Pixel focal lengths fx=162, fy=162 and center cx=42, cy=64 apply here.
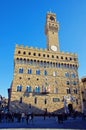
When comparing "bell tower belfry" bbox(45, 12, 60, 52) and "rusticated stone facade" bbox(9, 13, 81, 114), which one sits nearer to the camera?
"rusticated stone facade" bbox(9, 13, 81, 114)

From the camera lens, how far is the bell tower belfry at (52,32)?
1863 inches

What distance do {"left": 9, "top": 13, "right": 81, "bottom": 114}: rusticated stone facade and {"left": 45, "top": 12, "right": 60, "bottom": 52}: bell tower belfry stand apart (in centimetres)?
33

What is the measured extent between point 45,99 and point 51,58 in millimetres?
11340

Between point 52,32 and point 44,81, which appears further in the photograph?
point 52,32

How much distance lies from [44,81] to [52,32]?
1639 cm

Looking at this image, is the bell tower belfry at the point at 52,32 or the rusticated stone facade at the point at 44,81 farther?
the bell tower belfry at the point at 52,32

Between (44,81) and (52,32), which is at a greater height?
(52,32)

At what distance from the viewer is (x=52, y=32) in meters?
49.5

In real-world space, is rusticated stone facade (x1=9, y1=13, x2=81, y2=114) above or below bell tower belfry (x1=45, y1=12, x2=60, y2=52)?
below

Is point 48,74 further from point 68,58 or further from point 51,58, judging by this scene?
point 68,58

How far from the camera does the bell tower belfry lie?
47312 millimetres

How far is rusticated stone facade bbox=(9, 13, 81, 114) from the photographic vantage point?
1534 inches

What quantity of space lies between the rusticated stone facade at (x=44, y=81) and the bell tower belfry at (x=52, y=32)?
1.07ft

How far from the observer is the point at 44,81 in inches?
1644
